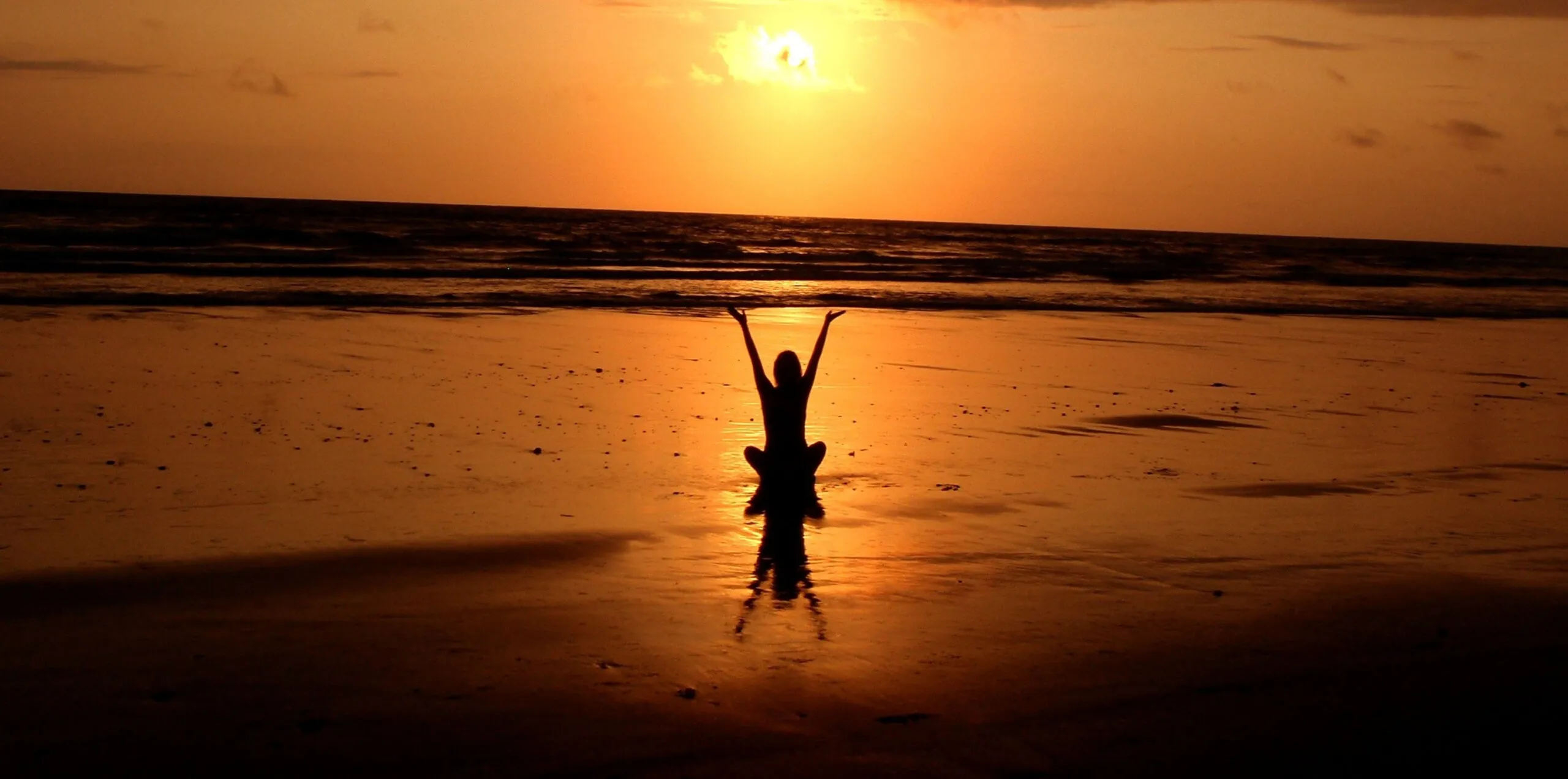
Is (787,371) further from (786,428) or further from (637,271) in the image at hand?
(637,271)

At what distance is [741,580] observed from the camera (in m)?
6.60

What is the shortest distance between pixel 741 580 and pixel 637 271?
97.5 ft

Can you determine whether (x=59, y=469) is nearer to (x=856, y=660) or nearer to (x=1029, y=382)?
(x=856, y=660)

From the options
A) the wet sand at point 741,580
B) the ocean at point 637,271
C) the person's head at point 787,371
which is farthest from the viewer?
the ocean at point 637,271

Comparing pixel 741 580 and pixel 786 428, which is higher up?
pixel 786 428

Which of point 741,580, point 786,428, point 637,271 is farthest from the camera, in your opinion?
point 637,271

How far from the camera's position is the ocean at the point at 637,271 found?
83.2ft

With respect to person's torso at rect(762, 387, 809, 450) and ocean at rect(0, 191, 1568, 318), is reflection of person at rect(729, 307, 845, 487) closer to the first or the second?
person's torso at rect(762, 387, 809, 450)

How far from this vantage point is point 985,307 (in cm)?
2738

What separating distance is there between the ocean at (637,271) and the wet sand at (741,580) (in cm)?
1175

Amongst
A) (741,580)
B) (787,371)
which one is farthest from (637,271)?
(741,580)

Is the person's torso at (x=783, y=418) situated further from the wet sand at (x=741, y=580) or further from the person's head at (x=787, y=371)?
the wet sand at (x=741, y=580)

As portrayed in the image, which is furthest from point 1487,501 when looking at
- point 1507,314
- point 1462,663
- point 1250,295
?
point 1250,295

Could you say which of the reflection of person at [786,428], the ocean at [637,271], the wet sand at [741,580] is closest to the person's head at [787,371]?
the reflection of person at [786,428]
